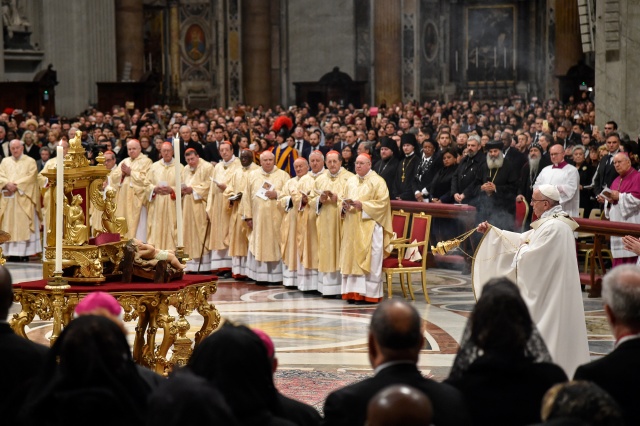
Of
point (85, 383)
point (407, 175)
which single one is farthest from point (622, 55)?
point (85, 383)

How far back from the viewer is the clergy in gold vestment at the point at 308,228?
13.8m

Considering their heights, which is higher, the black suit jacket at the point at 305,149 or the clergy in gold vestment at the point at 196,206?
the black suit jacket at the point at 305,149

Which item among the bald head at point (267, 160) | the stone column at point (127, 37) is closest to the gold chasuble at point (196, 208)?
the bald head at point (267, 160)

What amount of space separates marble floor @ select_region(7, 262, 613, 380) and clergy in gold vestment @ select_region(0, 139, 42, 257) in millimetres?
1651

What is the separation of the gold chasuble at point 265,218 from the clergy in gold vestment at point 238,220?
0.25m

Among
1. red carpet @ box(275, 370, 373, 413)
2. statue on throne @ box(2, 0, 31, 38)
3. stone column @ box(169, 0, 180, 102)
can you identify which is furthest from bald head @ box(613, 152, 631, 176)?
stone column @ box(169, 0, 180, 102)

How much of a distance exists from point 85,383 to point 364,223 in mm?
9186

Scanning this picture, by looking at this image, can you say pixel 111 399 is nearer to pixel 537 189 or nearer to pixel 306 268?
pixel 537 189

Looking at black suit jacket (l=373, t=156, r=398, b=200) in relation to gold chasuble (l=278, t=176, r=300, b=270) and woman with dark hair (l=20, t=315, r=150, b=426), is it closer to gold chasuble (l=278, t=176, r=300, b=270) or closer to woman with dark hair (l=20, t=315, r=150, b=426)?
gold chasuble (l=278, t=176, r=300, b=270)

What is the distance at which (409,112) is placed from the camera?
25.6 m

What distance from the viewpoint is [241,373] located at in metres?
3.89

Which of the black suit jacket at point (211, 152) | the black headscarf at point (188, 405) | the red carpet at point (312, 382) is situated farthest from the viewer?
the black suit jacket at point (211, 152)

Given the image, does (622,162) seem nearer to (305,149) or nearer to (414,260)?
(414,260)

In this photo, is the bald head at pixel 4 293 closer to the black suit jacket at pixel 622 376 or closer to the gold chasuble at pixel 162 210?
the black suit jacket at pixel 622 376
